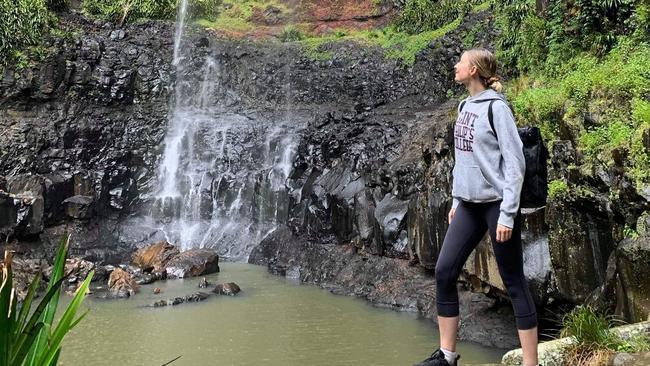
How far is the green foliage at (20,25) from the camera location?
19719 mm

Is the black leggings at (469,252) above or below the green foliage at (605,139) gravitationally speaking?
below

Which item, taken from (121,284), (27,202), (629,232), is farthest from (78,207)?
(629,232)

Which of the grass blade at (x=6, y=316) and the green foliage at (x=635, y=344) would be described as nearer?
the grass blade at (x=6, y=316)

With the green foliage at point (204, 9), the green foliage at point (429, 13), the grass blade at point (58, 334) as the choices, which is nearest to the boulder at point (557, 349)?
the grass blade at point (58, 334)

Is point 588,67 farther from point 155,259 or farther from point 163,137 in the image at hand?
point 163,137

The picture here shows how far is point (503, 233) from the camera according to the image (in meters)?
3.05

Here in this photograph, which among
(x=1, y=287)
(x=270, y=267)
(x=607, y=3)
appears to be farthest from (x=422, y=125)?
(x=1, y=287)

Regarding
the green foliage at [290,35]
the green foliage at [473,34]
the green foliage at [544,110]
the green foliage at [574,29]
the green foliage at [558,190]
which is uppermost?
the green foliage at [290,35]

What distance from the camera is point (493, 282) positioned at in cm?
788

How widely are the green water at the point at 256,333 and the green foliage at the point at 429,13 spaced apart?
565 inches

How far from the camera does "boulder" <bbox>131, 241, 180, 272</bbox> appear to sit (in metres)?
14.0

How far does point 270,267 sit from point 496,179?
37.3 feet

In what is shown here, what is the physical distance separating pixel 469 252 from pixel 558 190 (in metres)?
3.56

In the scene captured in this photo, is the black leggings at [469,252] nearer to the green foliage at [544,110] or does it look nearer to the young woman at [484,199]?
the young woman at [484,199]
